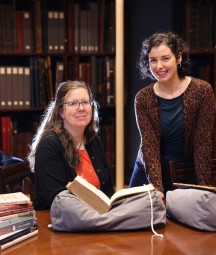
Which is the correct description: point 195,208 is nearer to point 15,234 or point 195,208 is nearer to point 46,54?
point 15,234

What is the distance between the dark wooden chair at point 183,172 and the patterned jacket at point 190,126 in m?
0.03

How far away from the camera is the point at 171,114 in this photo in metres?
2.21

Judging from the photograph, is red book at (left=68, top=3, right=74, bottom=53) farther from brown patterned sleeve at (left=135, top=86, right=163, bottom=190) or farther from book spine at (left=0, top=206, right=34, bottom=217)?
book spine at (left=0, top=206, right=34, bottom=217)

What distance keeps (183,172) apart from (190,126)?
238mm

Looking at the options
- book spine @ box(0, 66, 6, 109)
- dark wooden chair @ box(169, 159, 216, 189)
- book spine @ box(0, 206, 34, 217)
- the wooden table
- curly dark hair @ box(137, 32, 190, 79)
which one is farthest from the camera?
book spine @ box(0, 66, 6, 109)

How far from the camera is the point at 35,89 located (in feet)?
11.9

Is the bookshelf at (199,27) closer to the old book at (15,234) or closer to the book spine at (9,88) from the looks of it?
the book spine at (9,88)

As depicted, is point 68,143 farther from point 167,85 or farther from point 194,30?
point 194,30

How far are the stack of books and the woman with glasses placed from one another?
0.24m

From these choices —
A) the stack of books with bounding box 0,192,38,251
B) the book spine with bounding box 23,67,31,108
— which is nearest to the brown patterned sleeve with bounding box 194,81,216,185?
the stack of books with bounding box 0,192,38,251

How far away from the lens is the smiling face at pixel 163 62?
2.12 m

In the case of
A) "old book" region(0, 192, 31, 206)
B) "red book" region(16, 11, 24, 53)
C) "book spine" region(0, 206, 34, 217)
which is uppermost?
"red book" region(16, 11, 24, 53)

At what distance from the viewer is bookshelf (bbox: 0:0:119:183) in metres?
3.54

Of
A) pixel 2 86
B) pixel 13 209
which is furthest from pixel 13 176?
pixel 2 86
